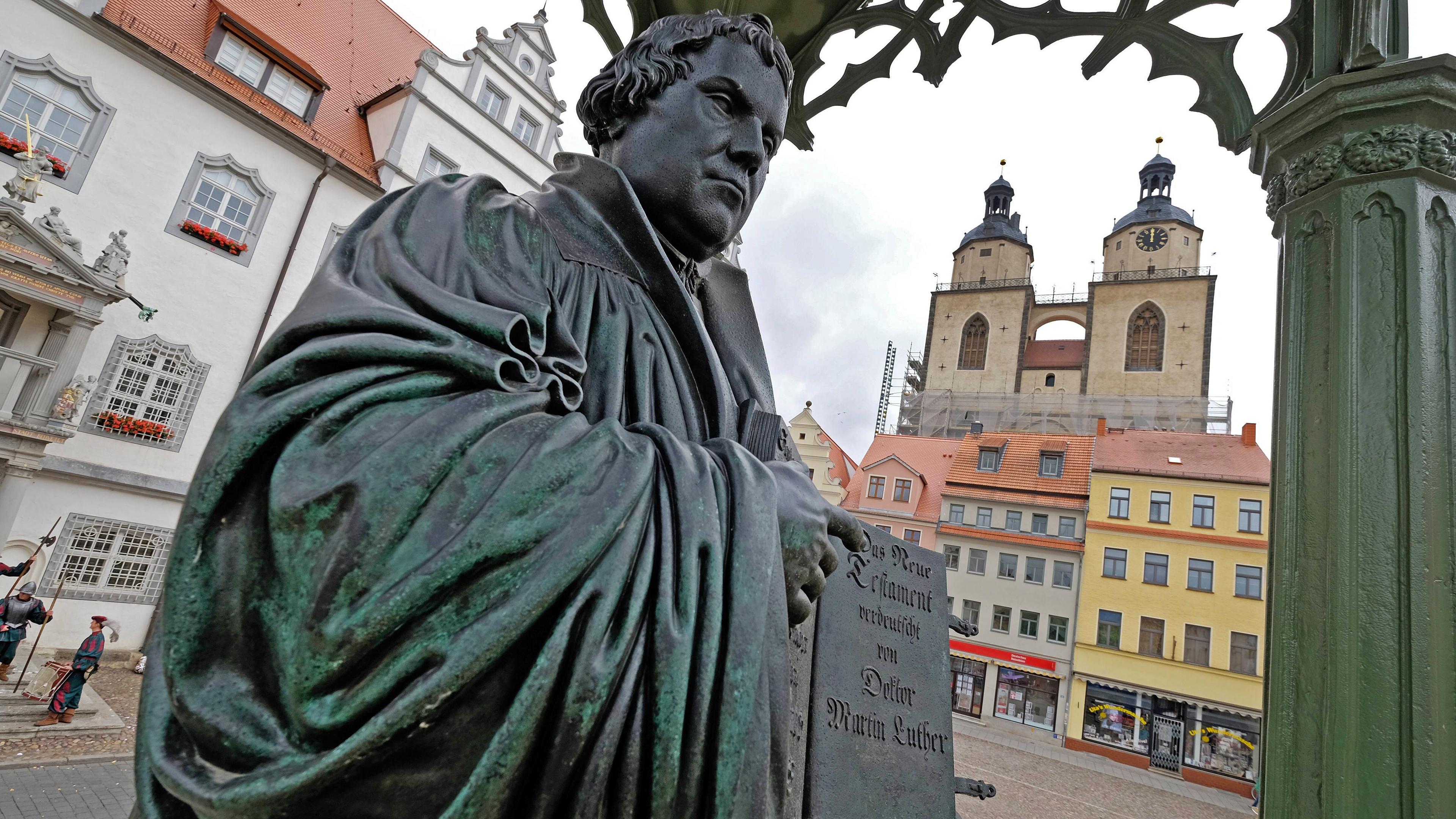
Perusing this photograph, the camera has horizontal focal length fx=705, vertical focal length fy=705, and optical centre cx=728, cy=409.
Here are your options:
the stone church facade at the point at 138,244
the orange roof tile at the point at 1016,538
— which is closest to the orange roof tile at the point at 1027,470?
the orange roof tile at the point at 1016,538

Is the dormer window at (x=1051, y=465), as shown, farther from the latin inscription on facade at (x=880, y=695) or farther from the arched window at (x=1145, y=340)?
the arched window at (x=1145, y=340)

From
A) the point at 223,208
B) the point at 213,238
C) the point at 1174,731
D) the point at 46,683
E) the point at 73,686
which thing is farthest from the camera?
the point at 1174,731

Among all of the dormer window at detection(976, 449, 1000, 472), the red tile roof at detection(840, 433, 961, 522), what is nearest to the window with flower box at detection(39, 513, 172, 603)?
the red tile roof at detection(840, 433, 961, 522)

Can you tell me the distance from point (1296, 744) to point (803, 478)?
4.54ft

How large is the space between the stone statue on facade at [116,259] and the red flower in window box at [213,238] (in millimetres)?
894

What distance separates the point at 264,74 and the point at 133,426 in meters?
6.92

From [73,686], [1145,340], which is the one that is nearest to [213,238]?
[73,686]

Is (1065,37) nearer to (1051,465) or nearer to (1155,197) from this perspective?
(1051,465)

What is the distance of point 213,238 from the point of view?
1178cm

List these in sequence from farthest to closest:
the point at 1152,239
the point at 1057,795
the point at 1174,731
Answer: the point at 1152,239 → the point at 1174,731 → the point at 1057,795

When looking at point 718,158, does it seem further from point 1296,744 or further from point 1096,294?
point 1096,294

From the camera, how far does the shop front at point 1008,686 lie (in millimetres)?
21875

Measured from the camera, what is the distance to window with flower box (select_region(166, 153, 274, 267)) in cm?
1168

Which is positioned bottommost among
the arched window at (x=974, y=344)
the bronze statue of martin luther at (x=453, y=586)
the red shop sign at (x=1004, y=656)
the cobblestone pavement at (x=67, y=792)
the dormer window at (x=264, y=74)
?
the cobblestone pavement at (x=67, y=792)
